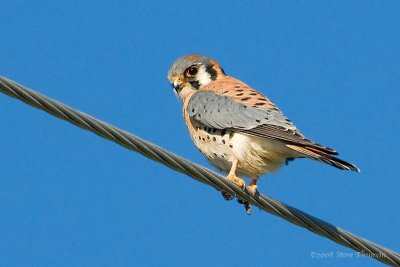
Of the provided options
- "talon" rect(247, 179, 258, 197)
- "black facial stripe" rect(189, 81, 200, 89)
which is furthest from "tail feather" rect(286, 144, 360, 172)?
Answer: "black facial stripe" rect(189, 81, 200, 89)

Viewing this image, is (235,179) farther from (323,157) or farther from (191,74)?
(191,74)

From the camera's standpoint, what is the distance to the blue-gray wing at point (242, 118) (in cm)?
547

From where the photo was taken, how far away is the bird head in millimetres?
6961

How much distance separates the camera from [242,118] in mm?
5875

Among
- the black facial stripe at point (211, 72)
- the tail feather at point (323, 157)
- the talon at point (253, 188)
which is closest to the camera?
the tail feather at point (323, 157)

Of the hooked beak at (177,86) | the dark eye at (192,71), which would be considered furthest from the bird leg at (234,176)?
the dark eye at (192,71)

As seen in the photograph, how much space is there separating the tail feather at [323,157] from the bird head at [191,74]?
167 cm

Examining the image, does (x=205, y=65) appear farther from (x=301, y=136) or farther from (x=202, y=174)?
(x=202, y=174)

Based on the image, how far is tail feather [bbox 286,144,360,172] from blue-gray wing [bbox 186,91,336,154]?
0.03 metres

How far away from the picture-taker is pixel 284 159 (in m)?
5.83

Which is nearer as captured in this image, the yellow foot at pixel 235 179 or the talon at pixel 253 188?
the talon at pixel 253 188

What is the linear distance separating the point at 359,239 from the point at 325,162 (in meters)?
0.75

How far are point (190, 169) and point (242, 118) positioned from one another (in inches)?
68.7

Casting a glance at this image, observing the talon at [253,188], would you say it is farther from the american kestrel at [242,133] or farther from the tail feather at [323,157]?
the tail feather at [323,157]
